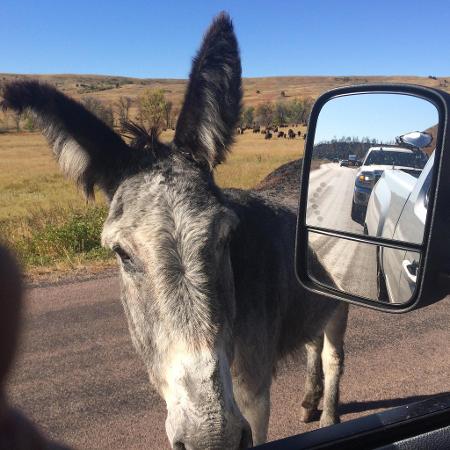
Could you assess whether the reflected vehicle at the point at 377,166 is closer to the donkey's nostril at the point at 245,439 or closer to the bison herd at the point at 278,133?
the donkey's nostril at the point at 245,439

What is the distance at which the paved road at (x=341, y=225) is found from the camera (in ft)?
9.24

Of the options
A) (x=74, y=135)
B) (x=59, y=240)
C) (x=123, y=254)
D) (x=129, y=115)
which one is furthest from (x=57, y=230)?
(x=123, y=254)

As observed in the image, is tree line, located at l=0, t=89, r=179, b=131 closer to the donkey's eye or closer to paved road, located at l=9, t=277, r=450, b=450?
the donkey's eye

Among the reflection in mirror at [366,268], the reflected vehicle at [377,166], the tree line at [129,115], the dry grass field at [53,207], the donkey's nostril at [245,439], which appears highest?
the tree line at [129,115]

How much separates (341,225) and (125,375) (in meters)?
3.72

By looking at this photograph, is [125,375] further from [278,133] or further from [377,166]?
[278,133]

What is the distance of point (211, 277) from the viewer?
8.91 ft

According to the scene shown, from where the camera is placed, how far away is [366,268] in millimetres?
2904

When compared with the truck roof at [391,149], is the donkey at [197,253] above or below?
below

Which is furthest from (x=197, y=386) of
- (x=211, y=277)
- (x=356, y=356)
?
(x=356, y=356)

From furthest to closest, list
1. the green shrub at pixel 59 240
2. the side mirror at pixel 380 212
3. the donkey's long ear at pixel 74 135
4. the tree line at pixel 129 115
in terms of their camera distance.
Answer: the green shrub at pixel 59 240, the tree line at pixel 129 115, the donkey's long ear at pixel 74 135, the side mirror at pixel 380 212

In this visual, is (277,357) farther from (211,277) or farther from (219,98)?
(219,98)

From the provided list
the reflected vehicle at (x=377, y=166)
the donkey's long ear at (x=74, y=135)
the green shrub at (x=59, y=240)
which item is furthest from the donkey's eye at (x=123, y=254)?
the green shrub at (x=59, y=240)

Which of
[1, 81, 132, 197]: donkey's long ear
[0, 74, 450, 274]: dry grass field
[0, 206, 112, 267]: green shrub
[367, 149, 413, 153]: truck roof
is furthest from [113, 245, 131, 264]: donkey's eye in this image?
[0, 206, 112, 267]: green shrub
